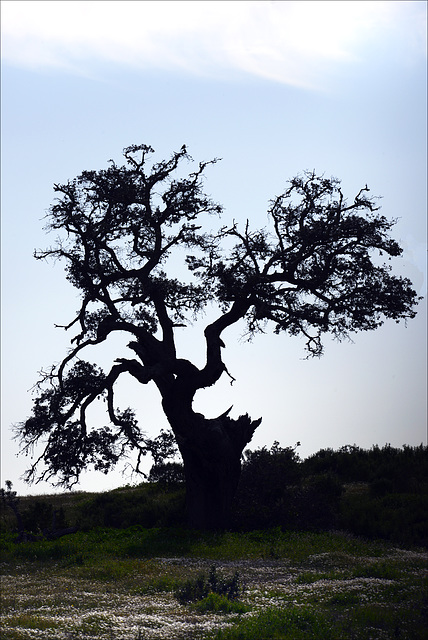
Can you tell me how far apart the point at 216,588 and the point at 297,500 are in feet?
41.6

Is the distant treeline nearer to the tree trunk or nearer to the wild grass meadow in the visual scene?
the wild grass meadow

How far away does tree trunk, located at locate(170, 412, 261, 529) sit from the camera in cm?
2706

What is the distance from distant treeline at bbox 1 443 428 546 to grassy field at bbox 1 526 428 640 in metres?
1.63

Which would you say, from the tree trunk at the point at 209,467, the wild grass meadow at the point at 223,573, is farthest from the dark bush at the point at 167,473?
the tree trunk at the point at 209,467

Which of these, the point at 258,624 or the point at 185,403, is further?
the point at 185,403

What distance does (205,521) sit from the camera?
27234 millimetres

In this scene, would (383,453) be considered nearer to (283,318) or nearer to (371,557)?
(283,318)

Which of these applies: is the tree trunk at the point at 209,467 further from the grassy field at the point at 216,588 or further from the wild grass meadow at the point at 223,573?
the grassy field at the point at 216,588

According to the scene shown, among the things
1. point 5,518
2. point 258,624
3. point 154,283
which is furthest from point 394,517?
point 5,518

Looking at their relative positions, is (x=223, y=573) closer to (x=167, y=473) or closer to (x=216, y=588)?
(x=216, y=588)

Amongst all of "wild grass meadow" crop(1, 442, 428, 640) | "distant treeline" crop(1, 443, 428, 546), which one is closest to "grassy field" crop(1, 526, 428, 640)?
"wild grass meadow" crop(1, 442, 428, 640)

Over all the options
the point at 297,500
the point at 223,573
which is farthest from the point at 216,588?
the point at 297,500

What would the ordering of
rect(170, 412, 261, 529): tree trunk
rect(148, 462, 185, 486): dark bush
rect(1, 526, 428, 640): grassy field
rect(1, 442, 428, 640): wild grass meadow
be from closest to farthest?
rect(1, 526, 428, 640): grassy field → rect(1, 442, 428, 640): wild grass meadow → rect(170, 412, 261, 529): tree trunk → rect(148, 462, 185, 486): dark bush

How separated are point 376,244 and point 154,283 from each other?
904 cm
